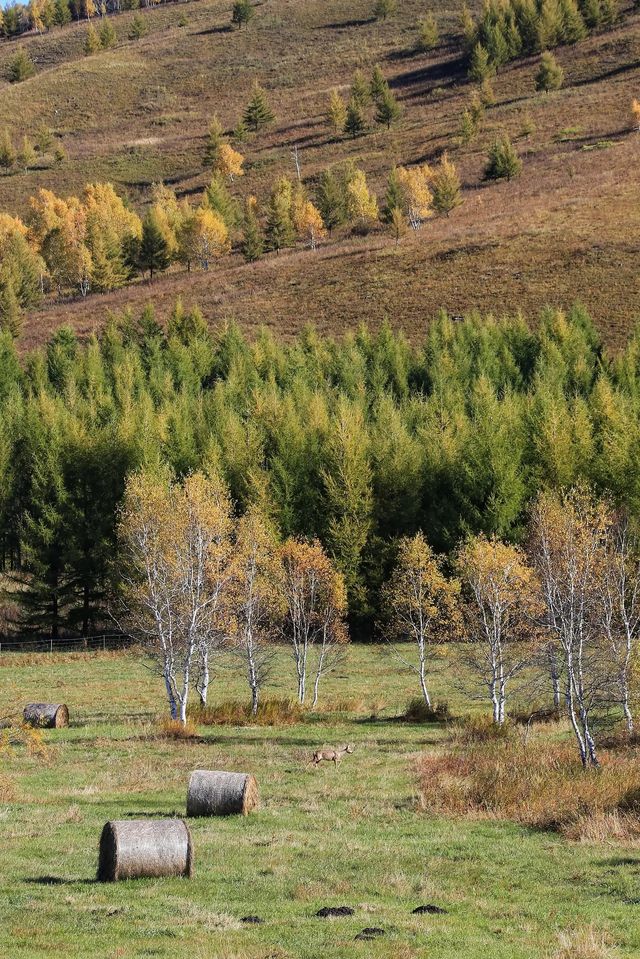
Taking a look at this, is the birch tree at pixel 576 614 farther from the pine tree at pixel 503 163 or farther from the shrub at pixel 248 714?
the pine tree at pixel 503 163

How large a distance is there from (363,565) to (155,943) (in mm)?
52129

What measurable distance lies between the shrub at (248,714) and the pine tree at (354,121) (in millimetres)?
157233

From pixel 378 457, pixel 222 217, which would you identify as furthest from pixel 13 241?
pixel 378 457

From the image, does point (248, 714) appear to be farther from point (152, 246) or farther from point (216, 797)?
point (152, 246)

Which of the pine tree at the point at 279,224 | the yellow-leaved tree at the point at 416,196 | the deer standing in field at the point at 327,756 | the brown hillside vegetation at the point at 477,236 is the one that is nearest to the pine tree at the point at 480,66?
the brown hillside vegetation at the point at 477,236

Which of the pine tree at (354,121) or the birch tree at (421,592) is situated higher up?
the pine tree at (354,121)

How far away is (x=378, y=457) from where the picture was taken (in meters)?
68.9

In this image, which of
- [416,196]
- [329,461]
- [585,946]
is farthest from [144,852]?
[416,196]

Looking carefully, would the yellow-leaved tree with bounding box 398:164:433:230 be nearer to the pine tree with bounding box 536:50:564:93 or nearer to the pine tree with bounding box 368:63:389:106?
the pine tree with bounding box 536:50:564:93

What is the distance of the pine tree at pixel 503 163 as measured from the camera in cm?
14175

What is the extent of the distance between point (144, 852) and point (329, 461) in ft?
170

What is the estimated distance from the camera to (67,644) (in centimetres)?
6316

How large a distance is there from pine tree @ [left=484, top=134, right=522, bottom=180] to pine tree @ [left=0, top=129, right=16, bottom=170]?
93.6 metres

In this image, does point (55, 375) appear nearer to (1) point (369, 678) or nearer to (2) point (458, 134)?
(1) point (369, 678)
